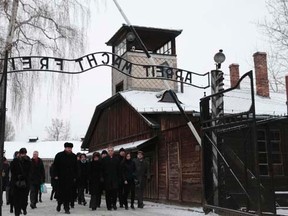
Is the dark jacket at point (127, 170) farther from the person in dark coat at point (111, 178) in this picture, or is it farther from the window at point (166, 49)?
the window at point (166, 49)

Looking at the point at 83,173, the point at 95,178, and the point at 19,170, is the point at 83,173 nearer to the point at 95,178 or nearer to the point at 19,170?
the point at 95,178

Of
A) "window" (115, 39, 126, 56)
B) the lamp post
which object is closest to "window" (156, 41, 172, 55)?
"window" (115, 39, 126, 56)

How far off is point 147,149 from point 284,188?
322 inches

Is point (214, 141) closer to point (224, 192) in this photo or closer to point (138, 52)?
point (224, 192)

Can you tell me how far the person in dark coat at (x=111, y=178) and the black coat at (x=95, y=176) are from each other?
157mm

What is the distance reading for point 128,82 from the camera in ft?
80.3

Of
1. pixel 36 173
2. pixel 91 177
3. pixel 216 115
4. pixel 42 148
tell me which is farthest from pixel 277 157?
pixel 42 148

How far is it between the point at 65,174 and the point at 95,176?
1.79 meters

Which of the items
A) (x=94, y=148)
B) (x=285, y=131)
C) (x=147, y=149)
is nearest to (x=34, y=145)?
(x=94, y=148)

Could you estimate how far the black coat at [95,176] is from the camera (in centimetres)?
1344

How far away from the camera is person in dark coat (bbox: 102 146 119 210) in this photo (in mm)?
13391

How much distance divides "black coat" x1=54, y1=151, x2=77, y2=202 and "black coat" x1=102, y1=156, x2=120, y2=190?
159cm

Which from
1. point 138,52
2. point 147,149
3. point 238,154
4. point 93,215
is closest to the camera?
point 238,154

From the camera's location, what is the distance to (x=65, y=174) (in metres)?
11.9
